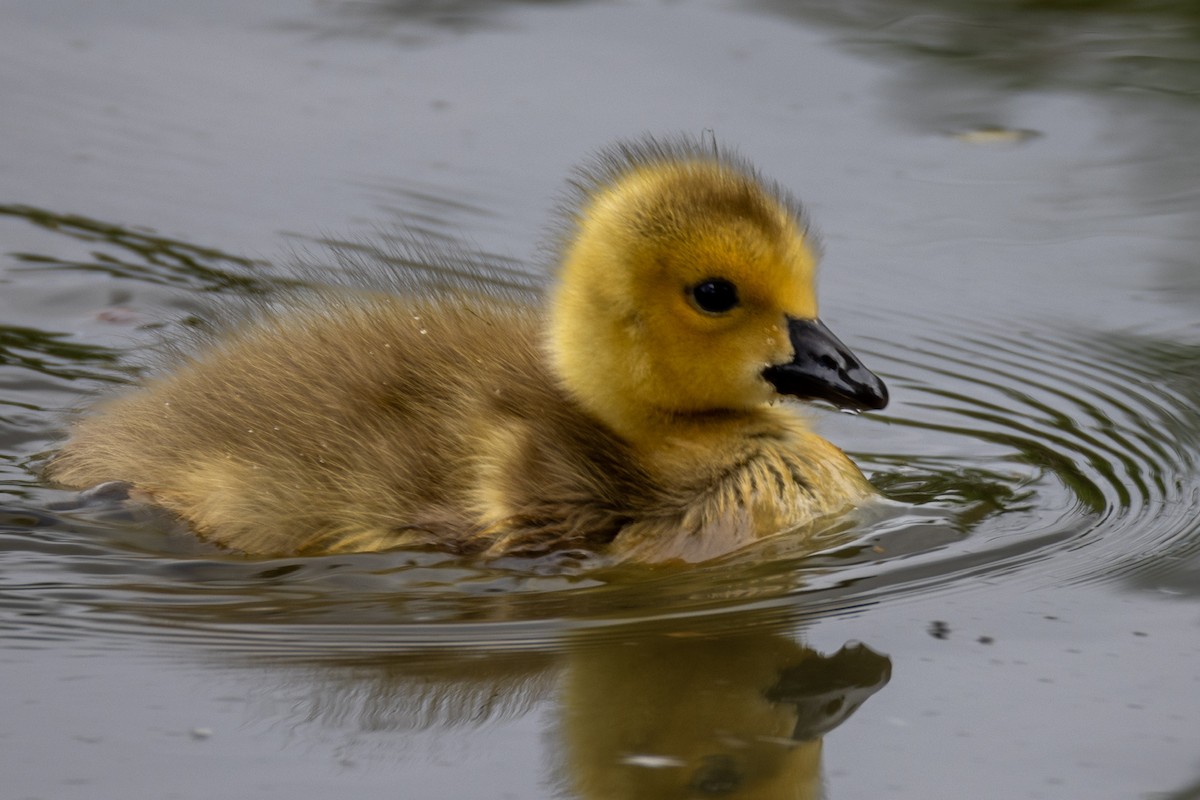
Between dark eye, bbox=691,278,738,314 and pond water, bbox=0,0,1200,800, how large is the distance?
537 millimetres

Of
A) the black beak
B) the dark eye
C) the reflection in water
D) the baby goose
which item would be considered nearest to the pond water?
the reflection in water

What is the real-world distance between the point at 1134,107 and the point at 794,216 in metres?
2.98

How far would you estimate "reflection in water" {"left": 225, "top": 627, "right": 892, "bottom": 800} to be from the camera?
3084 mm

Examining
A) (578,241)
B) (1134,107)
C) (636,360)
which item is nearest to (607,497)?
(636,360)

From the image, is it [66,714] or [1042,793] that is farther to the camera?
[66,714]

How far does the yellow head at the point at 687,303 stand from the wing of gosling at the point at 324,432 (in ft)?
0.80

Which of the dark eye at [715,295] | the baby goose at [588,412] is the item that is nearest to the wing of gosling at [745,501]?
the baby goose at [588,412]

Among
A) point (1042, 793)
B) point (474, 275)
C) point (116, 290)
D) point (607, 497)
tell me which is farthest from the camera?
point (116, 290)

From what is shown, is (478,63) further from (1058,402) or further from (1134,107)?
(1058,402)

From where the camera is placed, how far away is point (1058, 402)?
530 cm

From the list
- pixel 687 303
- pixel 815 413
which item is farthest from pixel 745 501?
pixel 815 413

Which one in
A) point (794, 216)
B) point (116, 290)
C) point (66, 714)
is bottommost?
point (66, 714)

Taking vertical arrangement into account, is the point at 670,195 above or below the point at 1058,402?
above

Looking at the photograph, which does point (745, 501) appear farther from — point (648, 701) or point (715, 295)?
point (648, 701)
